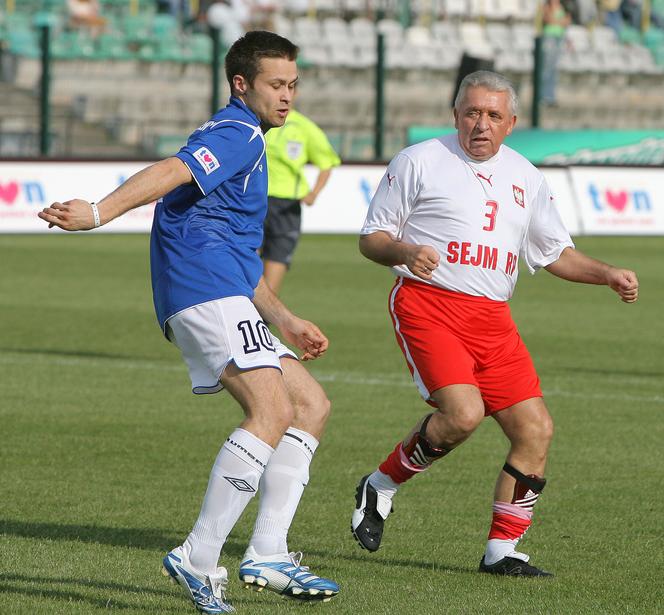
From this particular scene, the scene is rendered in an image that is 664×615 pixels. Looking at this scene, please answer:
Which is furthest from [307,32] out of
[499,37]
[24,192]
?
[24,192]

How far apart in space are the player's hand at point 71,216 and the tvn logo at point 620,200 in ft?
63.0

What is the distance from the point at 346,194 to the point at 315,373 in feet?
37.0

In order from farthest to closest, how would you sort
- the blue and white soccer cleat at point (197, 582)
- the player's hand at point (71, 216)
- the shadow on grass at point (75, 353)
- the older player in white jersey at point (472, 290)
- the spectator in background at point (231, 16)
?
the spectator in background at point (231, 16) < the shadow on grass at point (75, 353) < the older player in white jersey at point (472, 290) < the blue and white soccer cleat at point (197, 582) < the player's hand at point (71, 216)

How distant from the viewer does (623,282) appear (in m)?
6.23

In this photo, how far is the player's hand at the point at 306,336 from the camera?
18.0 ft

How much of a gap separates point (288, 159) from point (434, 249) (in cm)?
733

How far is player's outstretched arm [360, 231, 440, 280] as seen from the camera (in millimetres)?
5785

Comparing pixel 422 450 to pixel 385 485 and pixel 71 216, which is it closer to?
pixel 385 485

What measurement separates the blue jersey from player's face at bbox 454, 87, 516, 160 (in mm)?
1082

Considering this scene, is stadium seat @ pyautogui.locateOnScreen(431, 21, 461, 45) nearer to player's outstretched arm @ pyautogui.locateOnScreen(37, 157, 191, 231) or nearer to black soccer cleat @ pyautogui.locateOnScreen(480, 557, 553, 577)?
black soccer cleat @ pyautogui.locateOnScreen(480, 557, 553, 577)

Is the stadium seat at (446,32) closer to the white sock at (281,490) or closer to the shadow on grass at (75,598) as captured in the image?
Answer: the white sock at (281,490)

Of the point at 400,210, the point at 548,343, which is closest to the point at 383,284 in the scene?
the point at 548,343

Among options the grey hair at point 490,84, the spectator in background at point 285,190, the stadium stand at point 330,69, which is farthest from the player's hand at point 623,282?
the stadium stand at point 330,69

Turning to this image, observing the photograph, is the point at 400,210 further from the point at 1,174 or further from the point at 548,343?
the point at 1,174
